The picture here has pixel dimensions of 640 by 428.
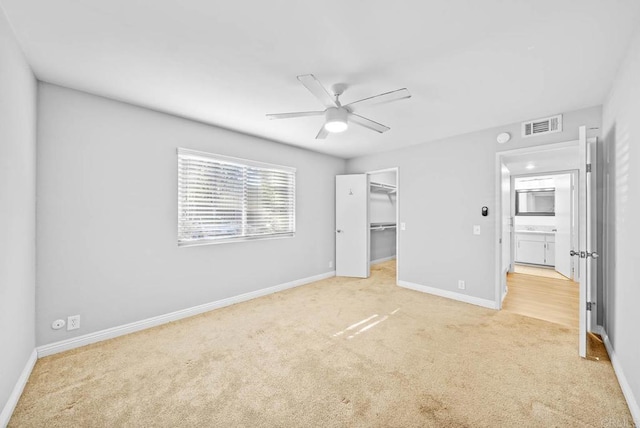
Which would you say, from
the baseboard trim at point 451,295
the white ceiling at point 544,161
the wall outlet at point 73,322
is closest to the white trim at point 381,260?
the baseboard trim at point 451,295

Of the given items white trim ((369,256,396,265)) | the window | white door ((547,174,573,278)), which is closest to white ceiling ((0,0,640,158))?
the window

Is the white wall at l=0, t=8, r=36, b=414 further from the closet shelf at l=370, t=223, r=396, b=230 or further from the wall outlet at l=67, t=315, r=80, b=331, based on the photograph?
the closet shelf at l=370, t=223, r=396, b=230

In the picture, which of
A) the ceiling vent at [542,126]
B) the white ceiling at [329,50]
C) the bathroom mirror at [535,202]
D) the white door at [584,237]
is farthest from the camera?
the bathroom mirror at [535,202]

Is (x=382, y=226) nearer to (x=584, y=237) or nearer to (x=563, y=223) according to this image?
(x=563, y=223)

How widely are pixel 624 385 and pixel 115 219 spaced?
453 centimetres

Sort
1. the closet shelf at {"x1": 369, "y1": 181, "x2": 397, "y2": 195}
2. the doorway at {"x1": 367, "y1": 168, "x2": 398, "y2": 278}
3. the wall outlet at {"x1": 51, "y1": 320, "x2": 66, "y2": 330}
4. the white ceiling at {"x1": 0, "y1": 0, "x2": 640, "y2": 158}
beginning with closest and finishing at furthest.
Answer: the white ceiling at {"x1": 0, "y1": 0, "x2": 640, "y2": 158}, the wall outlet at {"x1": 51, "y1": 320, "x2": 66, "y2": 330}, the closet shelf at {"x1": 369, "y1": 181, "x2": 397, "y2": 195}, the doorway at {"x1": 367, "y1": 168, "x2": 398, "y2": 278}

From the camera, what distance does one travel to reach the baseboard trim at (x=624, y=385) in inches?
61.4

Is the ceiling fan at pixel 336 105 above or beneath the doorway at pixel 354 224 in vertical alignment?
above

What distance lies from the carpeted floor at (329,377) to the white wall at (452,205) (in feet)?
2.91

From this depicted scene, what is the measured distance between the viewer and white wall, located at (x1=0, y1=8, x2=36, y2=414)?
157 centimetres

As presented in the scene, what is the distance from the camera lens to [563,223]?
523cm

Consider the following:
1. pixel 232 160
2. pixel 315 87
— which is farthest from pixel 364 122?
pixel 232 160

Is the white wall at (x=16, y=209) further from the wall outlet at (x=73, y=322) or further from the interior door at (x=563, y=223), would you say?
the interior door at (x=563, y=223)

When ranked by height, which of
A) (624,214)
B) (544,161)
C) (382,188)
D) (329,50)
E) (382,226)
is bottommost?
(382,226)
